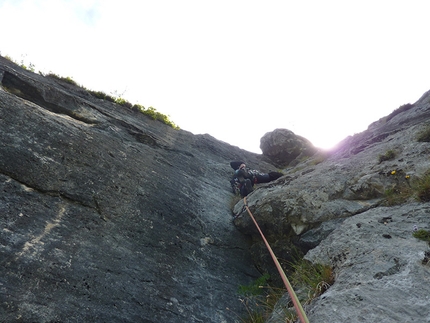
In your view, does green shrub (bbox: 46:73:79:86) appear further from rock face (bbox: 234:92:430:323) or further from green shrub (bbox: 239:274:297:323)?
→ green shrub (bbox: 239:274:297:323)

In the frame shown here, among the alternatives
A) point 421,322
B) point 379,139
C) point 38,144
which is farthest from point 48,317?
point 379,139

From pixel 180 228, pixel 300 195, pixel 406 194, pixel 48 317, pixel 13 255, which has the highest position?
pixel 406 194

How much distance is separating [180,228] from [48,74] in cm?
885

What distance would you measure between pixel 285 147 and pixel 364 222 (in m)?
11.7

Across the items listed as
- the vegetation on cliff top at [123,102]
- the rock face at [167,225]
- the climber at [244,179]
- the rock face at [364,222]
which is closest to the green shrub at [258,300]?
the rock face at [167,225]

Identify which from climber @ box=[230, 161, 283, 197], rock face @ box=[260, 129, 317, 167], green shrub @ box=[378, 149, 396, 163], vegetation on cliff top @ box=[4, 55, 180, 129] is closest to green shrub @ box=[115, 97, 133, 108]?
vegetation on cliff top @ box=[4, 55, 180, 129]

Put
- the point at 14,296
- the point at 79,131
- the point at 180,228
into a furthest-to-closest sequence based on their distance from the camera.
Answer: the point at 79,131
the point at 180,228
the point at 14,296

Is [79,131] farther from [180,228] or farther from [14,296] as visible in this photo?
[14,296]

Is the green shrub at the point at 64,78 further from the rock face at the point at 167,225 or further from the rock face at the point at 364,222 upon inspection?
the rock face at the point at 364,222

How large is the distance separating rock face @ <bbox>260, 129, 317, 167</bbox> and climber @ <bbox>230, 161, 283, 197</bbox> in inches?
186

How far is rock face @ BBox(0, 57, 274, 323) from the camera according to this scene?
4398 millimetres

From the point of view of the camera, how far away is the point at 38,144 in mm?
6430

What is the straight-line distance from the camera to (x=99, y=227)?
564 cm

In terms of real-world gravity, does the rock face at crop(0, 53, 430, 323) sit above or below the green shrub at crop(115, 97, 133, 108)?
below
